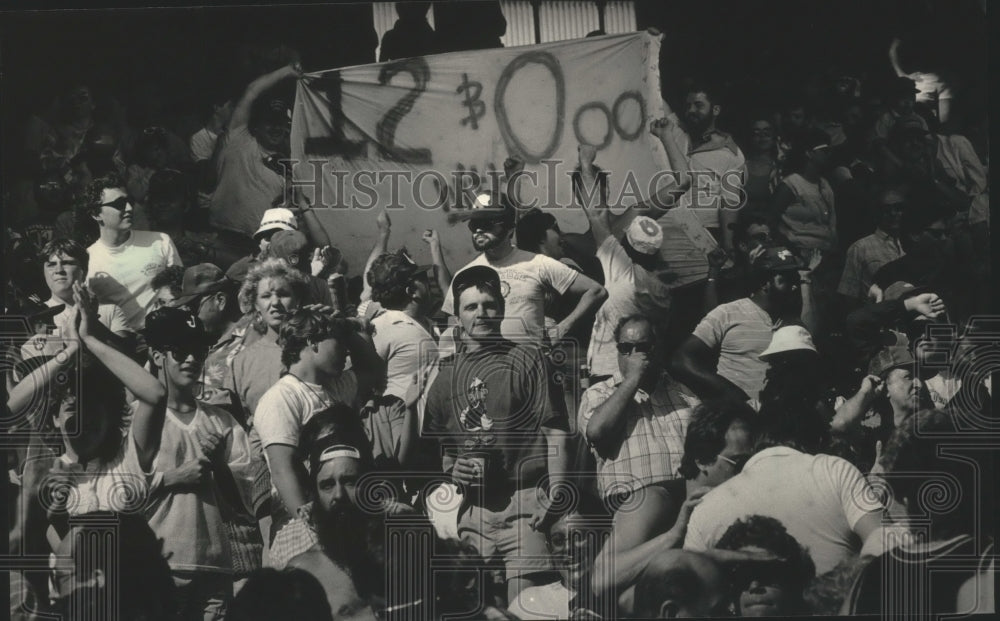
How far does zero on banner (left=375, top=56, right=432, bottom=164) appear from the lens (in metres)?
6.63

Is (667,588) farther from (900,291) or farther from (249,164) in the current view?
(249,164)

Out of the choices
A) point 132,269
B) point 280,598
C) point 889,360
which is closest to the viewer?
point 280,598

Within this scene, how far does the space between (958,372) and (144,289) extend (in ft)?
13.0

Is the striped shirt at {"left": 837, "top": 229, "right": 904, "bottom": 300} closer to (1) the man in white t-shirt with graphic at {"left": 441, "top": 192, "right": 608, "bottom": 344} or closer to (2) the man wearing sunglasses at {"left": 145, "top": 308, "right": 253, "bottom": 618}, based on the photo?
(1) the man in white t-shirt with graphic at {"left": 441, "top": 192, "right": 608, "bottom": 344}

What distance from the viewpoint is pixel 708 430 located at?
6.58m

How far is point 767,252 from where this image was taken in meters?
6.67

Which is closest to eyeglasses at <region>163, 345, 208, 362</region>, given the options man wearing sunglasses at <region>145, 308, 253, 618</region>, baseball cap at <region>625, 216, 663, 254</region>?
man wearing sunglasses at <region>145, 308, 253, 618</region>

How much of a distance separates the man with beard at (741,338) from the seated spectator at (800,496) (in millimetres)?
188

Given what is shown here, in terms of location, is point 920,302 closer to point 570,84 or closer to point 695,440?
point 695,440

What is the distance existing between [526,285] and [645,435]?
91cm

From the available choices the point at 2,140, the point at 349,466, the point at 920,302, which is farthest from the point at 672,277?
the point at 2,140

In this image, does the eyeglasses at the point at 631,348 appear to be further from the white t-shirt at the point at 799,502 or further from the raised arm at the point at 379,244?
the raised arm at the point at 379,244

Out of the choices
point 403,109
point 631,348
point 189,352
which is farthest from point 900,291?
point 189,352

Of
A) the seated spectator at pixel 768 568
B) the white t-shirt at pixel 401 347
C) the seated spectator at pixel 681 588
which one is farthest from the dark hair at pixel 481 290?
the seated spectator at pixel 768 568
